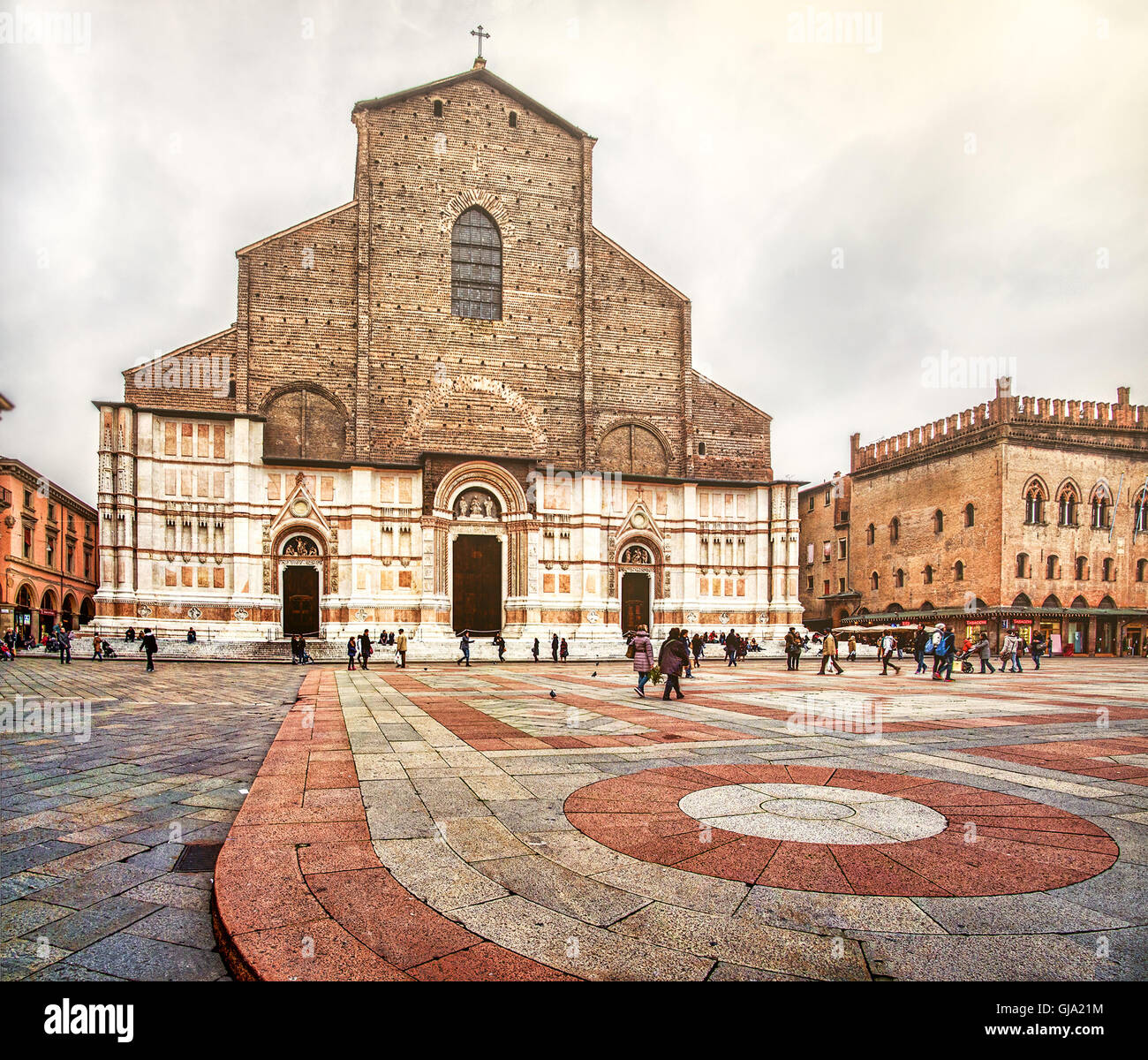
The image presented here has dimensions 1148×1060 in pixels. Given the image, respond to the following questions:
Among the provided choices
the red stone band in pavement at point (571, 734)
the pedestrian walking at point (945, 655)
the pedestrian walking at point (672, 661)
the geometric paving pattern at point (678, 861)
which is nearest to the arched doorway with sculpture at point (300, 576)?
the red stone band in pavement at point (571, 734)

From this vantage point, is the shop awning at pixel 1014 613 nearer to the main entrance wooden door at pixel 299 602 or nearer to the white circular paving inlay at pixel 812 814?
the main entrance wooden door at pixel 299 602

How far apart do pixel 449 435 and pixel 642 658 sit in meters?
21.5

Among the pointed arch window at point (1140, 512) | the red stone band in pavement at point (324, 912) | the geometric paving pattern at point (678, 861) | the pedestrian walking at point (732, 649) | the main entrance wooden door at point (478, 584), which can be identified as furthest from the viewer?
the pointed arch window at point (1140, 512)

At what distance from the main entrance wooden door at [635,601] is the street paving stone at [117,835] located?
25.6 m

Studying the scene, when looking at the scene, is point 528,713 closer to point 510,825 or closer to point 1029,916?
point 510,825

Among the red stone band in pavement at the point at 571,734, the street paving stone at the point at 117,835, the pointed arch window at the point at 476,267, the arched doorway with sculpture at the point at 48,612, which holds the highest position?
the pointed arch window at the point at 476,267

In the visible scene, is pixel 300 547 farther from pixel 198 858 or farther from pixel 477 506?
pixel 198 858

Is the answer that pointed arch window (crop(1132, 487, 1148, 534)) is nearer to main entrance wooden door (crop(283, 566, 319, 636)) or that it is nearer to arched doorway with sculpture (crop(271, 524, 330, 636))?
arched doorway with sculpture (crop(271, 524, 330, 636))

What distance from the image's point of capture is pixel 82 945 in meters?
3.26

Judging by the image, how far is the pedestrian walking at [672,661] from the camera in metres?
13.3

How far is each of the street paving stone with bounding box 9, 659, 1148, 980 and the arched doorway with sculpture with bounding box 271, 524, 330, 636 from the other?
78.6 feet

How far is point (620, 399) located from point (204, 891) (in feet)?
109

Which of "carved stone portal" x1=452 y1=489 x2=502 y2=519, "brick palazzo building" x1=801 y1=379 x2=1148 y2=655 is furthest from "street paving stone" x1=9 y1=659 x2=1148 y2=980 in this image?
"brick palazzo building" x1=801 y1=379 x2=1148 y2=655
